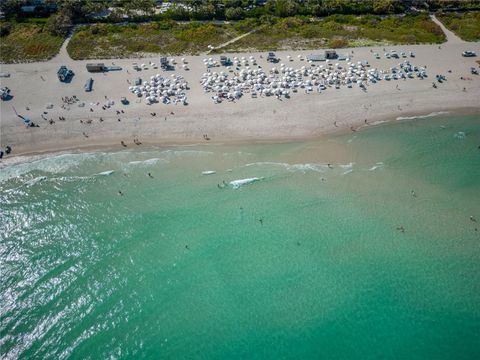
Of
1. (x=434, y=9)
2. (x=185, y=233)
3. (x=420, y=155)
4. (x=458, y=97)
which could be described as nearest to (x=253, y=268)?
(x=185, y=233)

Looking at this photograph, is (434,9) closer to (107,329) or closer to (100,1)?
(100,1)

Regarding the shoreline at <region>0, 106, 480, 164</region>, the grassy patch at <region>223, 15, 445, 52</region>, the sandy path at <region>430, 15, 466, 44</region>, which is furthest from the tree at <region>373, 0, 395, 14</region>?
the shoreline at <region>0, 106, 480, 164</region>

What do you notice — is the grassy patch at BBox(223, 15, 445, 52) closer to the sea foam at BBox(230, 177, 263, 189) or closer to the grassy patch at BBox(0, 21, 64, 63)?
the sea foam at BBox(230, 177, 263, 189)

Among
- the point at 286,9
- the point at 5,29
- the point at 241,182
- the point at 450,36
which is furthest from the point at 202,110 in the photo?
the point at 450,36

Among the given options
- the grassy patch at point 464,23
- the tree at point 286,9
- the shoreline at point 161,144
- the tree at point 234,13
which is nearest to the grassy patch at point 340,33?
the tree at point 286,9

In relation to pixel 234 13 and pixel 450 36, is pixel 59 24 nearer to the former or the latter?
pixel 234 13

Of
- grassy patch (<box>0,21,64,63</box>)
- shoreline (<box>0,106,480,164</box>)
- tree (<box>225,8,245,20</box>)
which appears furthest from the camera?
tree (<box>225,8,245,20</box>)
